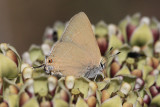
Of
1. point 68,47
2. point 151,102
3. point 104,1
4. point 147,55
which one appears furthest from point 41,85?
point 104,1

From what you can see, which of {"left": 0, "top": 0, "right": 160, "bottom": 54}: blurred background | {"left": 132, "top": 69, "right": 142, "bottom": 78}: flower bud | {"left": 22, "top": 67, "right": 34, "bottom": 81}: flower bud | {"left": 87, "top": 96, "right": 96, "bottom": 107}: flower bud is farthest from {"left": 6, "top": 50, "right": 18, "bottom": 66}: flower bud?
{"left": 0, "top": 0, "right": 160, "bottom": 54}: blurred background

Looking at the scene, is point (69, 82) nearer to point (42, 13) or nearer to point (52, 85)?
point (52, 85)

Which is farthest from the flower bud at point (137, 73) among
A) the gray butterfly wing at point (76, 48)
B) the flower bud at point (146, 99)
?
the gray butterfly wing at point (76, 48)

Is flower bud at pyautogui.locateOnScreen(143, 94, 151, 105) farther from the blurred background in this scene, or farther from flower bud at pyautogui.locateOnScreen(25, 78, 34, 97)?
the blurred background

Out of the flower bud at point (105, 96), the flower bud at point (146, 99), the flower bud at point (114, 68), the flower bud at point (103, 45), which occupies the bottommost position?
the flower bud at point (146, 99)

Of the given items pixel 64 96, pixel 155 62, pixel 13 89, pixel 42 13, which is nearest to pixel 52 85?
pixel 64 96

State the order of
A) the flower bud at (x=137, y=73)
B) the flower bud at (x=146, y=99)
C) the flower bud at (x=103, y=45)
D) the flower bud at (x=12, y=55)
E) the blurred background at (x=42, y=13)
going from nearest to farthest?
1. the flower bud at (x=12, y=55)
2. the flower bud at (x=146, y=99)
3. the flower bud at (x=137, y=73)
4. the flower bud at (x=103, y=45)
5. the blurred background at (x=42, y=13)

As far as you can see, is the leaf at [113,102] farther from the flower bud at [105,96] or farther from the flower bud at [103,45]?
the flower bud at [103,45]
